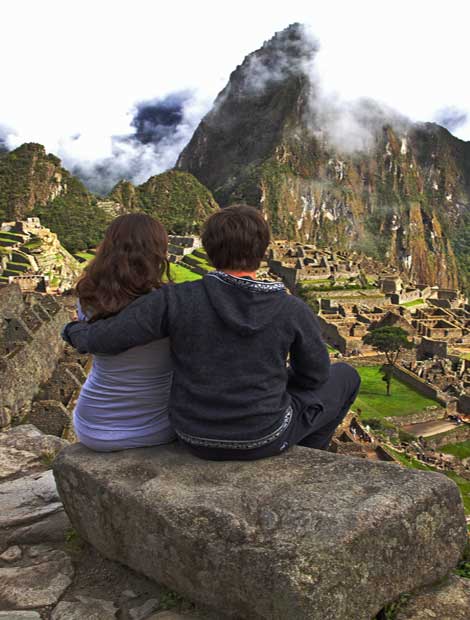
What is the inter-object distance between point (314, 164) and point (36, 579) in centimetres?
15674

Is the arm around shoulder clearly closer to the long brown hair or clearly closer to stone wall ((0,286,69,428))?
the long brown hair

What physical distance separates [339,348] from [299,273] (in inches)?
690

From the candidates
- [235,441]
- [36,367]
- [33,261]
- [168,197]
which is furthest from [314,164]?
[235,441]

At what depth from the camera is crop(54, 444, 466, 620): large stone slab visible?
2379 mm

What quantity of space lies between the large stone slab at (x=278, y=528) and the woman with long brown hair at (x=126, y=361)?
0.61 ft

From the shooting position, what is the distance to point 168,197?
10331cm

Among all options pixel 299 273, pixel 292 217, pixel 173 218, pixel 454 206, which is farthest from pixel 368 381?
pixel 454 206

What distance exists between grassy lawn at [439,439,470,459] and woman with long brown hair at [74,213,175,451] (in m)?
18.9

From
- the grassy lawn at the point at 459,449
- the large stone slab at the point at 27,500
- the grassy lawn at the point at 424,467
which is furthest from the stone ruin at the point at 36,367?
the grassy lawn at the point at 459,449

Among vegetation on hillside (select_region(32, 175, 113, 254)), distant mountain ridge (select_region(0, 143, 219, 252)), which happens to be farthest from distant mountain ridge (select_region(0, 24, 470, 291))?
vegetation on hillside (select_region(32, 175, 113, 254))

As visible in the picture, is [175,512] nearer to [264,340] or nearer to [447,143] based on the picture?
[264,340]

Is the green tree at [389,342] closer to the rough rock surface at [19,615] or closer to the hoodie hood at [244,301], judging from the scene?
the hoodie hood at [244,301]


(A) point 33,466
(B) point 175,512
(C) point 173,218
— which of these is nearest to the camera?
(B) point 175,512

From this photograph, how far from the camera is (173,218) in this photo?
96.9 metres
